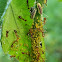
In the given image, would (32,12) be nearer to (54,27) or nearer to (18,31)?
(18,31)

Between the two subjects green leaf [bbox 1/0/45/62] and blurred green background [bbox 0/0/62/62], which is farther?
blurred green background [bbox 0/0/62/62]

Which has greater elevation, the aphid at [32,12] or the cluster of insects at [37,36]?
the aphid at [32,12]

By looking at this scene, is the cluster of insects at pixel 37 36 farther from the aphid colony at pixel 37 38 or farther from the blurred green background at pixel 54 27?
the blurred green background at pixel 54 27

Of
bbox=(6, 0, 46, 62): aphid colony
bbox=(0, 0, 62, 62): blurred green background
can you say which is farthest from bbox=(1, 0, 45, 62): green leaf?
bbox=(0, 0, 62, 62): blurred green background

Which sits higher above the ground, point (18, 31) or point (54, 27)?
point (54, 27)

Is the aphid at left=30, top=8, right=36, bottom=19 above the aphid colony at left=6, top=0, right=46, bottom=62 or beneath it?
above

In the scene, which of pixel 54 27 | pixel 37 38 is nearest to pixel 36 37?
pixel 37 38

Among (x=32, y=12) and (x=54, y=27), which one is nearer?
(x=32, y=12)

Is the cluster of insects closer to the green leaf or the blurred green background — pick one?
the green leaf

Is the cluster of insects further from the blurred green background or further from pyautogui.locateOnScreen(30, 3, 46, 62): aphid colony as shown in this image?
the blurred green background

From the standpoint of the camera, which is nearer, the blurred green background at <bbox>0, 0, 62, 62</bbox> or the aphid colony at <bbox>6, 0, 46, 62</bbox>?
the aphid colony at <bbox>6, 0, 46, 62</bbox>

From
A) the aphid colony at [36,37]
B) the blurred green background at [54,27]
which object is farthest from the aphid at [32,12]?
the blurred green background at [54,27]

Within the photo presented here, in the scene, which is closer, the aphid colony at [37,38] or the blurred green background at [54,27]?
the aphid colony at [37,38]
